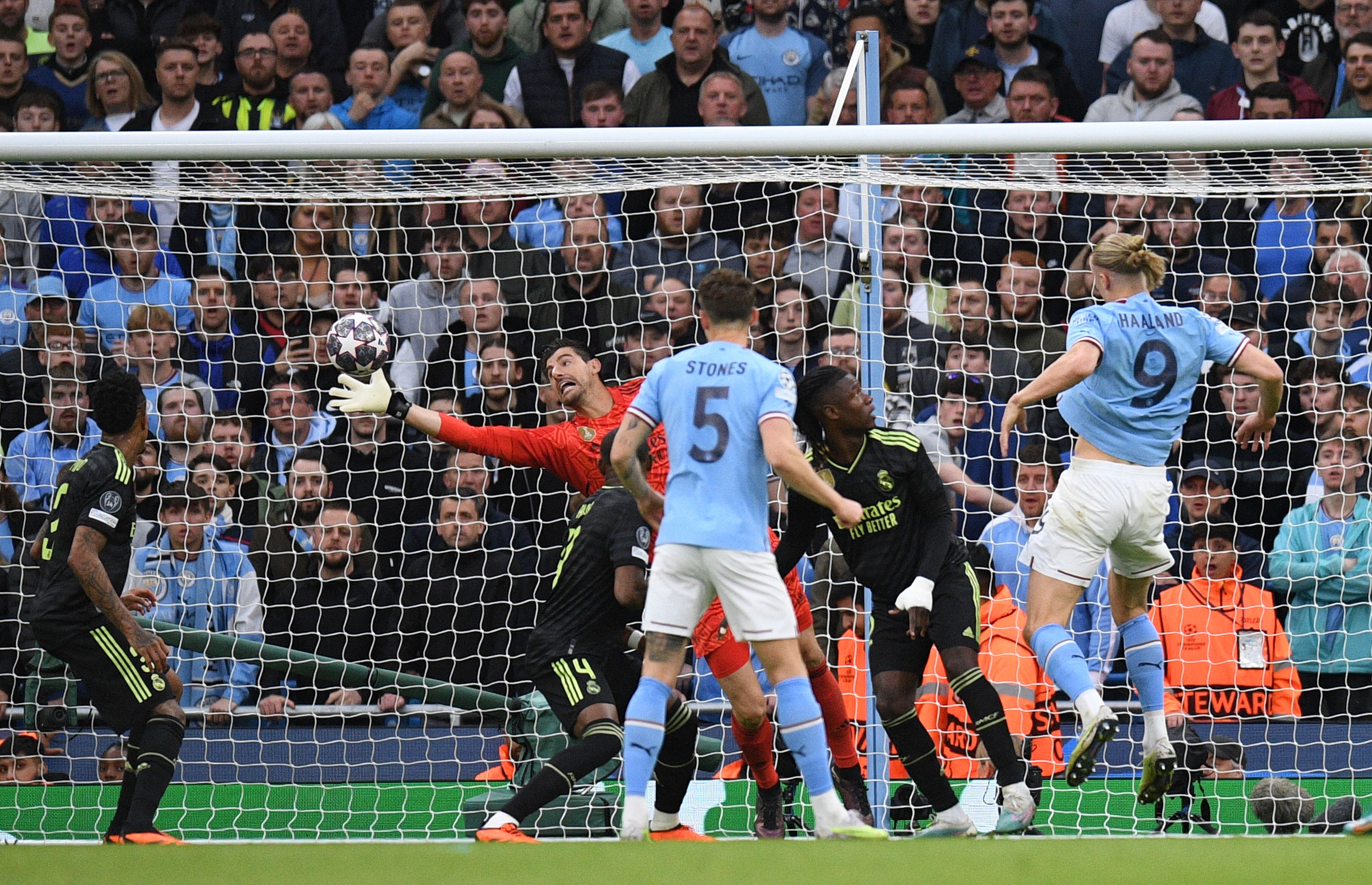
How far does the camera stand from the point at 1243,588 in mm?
7562

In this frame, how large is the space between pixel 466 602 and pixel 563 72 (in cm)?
370

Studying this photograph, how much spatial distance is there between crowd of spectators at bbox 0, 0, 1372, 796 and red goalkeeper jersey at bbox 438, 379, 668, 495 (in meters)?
1.01

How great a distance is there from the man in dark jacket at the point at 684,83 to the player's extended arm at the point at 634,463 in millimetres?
4361

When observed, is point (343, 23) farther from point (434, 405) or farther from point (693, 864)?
point (693, 864)


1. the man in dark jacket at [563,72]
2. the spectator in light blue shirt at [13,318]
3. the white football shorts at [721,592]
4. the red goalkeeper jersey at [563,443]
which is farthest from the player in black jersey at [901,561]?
the spectator in light blue shirt at [13,318]

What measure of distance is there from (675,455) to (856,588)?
111 inches

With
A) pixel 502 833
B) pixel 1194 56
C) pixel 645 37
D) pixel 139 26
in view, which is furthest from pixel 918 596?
pixel 139 26

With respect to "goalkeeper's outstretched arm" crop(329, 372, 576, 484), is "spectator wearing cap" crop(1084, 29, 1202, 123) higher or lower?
higher

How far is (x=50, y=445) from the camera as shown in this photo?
8406 mm

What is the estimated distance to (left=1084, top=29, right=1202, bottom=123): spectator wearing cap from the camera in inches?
363

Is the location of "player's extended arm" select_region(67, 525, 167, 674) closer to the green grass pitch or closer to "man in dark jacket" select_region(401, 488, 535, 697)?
"man in dark jacket" select_region(401, 488, 535, 697)

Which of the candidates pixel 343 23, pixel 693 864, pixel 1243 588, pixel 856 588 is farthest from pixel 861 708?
pixel 343 23

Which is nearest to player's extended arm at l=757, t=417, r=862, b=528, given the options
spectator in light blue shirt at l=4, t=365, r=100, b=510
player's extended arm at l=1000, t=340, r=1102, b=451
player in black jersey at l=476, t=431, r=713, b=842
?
player's extended arm at l=1000, t=340, r=1102, b=451

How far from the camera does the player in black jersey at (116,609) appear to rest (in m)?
6.46
